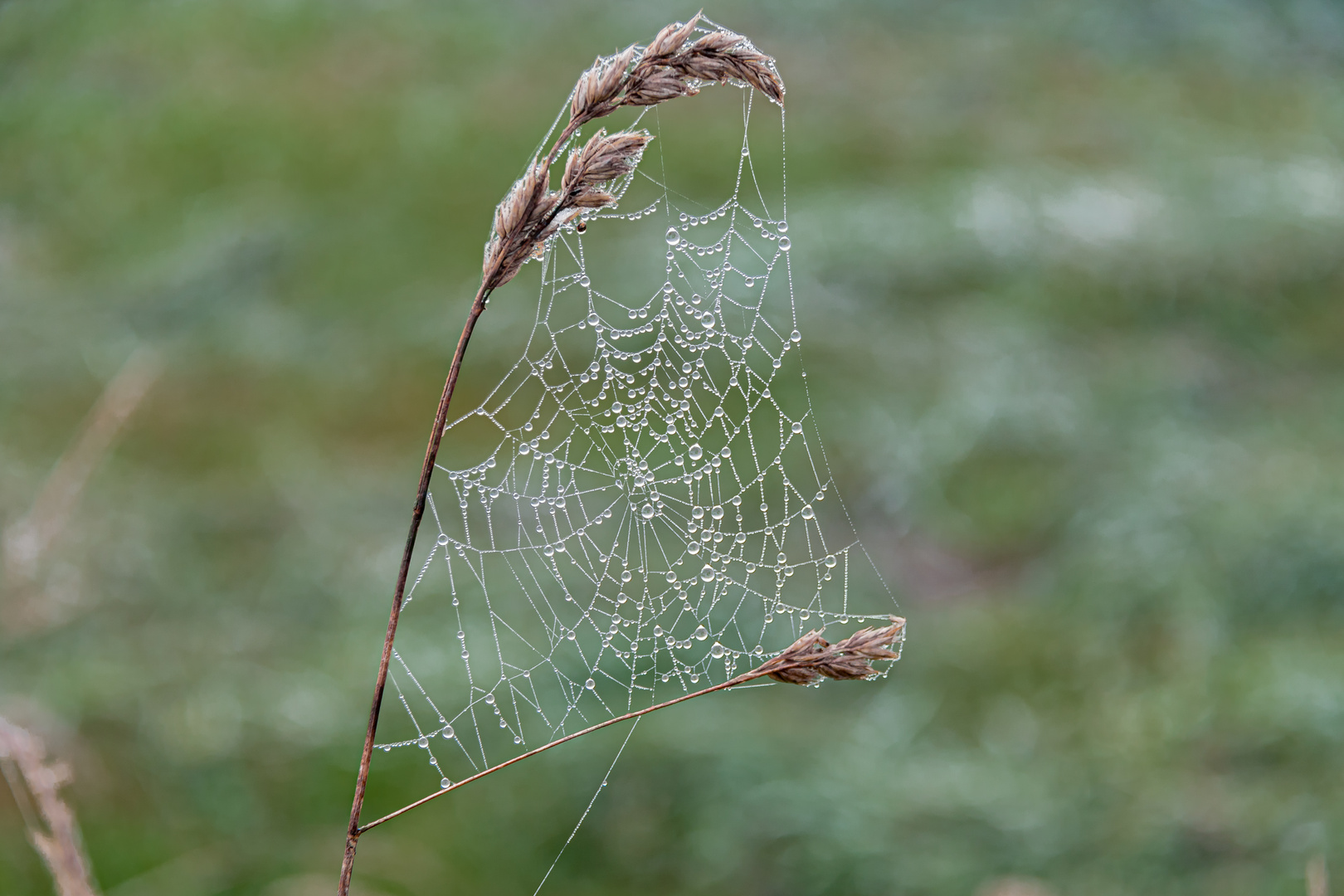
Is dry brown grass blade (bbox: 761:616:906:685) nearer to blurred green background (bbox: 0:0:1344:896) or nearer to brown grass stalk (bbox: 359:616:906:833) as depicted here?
brown grass stalk (bbox: 359:616:906:833)

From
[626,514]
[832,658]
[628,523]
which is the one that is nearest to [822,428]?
[628,523]

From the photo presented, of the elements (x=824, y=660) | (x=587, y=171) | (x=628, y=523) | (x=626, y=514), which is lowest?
(x=628, y=523)

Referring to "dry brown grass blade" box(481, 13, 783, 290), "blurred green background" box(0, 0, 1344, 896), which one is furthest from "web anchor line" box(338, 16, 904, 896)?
"blurred green background" box(0, 0, 1344, 896)

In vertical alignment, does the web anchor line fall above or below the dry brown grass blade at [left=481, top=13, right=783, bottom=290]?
below

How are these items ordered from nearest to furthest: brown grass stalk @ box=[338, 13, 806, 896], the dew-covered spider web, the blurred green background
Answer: brown grass stalk @ box=[338, 13, 806, 896] → the dew-covered spider web → the blurred green background

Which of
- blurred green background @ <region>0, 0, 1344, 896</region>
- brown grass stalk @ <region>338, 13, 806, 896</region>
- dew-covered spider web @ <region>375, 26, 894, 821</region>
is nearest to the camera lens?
brown grass stalk @ <region>338, 13, 806, 896</region>

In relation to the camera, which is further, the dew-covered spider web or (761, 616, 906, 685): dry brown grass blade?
the dew-covered spider web

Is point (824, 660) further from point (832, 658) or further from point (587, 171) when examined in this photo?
point (587, 171)
